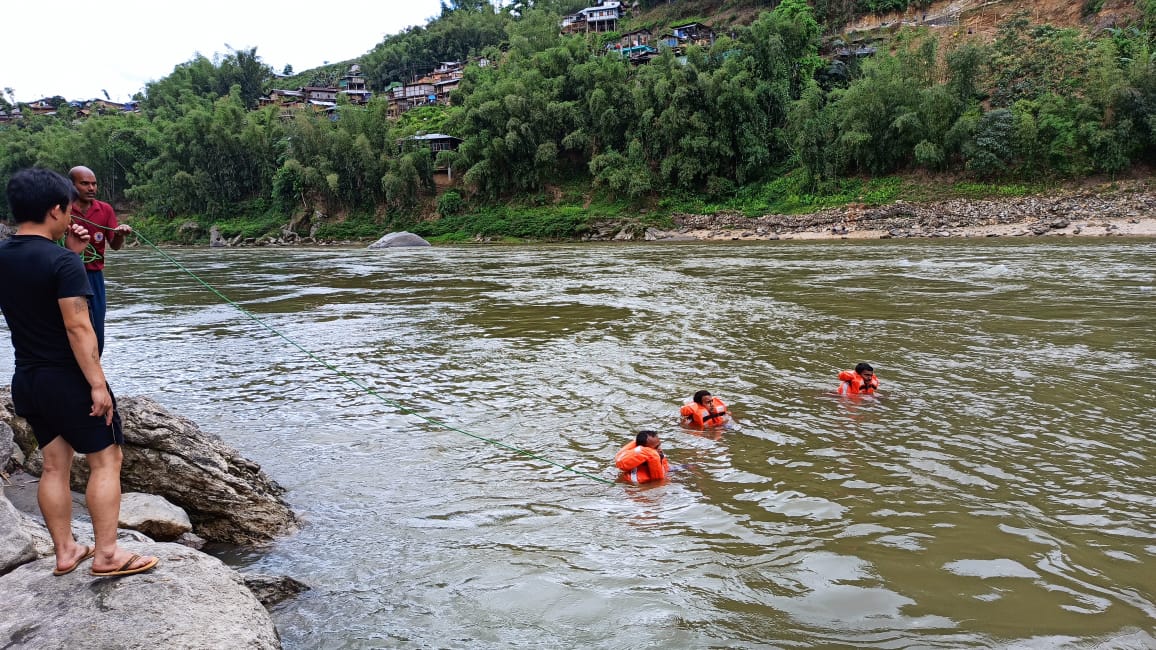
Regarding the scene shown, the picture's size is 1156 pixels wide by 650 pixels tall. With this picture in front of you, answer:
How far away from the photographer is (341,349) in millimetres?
12141

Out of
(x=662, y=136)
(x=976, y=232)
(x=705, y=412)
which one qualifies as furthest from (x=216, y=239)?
(x=705, y=412)

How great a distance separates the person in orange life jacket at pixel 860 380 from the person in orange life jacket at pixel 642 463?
10.5ft

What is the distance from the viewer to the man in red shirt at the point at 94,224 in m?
5.09

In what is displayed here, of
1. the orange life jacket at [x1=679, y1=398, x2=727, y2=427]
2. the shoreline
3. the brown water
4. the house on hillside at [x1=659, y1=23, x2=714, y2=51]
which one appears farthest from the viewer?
the house on hillside at [x1=659, y1=23, x2=714, y2=51]

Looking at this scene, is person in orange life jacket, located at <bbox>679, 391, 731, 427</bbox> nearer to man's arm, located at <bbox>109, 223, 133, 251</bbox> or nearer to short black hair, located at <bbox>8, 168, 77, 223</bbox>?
man's arm, located at <bbox>109, 223, 133, 251</bbox>

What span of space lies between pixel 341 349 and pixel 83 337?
916 cm

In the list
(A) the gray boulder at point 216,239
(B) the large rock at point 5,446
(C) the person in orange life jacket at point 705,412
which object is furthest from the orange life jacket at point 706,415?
(A) the gray boulder at point 216,239

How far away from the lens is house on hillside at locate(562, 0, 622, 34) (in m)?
87.8

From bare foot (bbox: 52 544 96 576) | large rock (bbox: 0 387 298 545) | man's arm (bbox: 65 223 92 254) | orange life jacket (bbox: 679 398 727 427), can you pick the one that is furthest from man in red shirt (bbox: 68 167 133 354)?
orange life jacket (bbox: 679 398 727 427)

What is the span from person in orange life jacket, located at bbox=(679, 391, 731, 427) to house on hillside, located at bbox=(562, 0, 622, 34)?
291ft

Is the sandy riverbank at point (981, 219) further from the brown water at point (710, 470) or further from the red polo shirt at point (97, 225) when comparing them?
the red polo shirt at point (97, 225)

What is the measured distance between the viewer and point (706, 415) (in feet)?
23.9

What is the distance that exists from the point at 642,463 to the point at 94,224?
4801mm

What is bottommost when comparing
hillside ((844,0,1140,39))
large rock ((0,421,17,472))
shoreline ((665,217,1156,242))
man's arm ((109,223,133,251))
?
shoreline ((665,217,1156,242))
